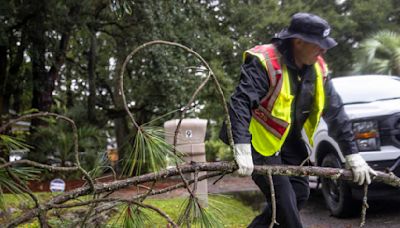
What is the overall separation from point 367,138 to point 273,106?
2364 mm

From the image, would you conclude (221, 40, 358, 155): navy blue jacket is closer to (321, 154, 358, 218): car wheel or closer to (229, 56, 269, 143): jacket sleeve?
(229, 56, 269, 143): jacket sleeve

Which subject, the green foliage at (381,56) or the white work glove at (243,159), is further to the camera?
the green foliage at (381,56)

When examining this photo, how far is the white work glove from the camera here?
2604mm

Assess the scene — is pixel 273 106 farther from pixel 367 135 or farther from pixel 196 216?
pixel 367 135

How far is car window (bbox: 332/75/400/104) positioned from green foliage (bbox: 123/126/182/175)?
10.8 ft

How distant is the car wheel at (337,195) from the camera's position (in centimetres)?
518

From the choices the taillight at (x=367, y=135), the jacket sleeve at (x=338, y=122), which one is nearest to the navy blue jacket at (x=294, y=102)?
the jacket sleeve at (x=338, y=122)

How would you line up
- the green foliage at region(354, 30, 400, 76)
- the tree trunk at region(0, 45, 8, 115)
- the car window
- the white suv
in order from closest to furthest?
the white suv
the car window
the tree trunk at region(0, 45, 8, 115)
the green foliage at region(354, 30, 400, 76)

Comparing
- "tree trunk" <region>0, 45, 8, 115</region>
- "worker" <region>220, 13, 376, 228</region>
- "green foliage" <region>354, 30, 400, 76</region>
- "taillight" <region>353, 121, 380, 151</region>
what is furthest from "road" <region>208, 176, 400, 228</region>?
"tree trunk" <region>0, 45, 8, 115</region>

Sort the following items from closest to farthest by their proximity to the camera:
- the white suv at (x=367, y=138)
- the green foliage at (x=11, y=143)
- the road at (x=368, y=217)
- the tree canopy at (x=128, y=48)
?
the green foliage at (x=11, y=143), the white suv at (x=367, y=138), the road at (x=368, y=217), the tree canopy at (x=128, y=48)

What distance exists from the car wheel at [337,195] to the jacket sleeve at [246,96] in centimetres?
260

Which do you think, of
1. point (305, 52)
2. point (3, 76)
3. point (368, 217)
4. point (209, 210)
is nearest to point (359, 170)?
point (305, 52)

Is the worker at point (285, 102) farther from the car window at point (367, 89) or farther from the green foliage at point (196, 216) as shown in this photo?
the car window at point (367, 89)

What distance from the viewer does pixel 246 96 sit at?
279cm
